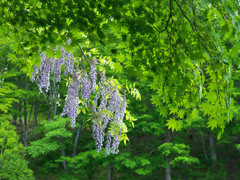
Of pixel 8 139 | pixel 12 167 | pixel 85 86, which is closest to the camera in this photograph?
pixel 85 86

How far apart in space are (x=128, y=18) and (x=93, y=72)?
2762 mm

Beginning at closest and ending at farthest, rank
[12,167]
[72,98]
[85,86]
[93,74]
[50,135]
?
[93,74] → [85,86] → [72,98] → [12,167] → [50,135]

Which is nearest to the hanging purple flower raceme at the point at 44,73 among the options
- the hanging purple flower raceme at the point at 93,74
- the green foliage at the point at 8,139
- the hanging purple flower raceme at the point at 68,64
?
the hanging purple flower raceme at the point at 68,64

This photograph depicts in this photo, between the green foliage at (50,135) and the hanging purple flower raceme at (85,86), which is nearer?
the hanging purple flower raceme at (85,86)

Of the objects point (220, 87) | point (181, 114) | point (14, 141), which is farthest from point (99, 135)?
point (14, 141)

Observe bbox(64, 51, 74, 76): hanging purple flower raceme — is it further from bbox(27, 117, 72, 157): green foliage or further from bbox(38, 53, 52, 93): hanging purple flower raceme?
bbox(27, 117, 72, 157): green foliage

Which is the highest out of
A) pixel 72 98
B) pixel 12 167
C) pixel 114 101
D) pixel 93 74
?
pixel 93 74

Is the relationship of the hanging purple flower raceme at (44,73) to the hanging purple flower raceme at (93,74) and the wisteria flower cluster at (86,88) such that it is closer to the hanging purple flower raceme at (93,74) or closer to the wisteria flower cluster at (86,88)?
the wisteria flower cluster at (86,88)

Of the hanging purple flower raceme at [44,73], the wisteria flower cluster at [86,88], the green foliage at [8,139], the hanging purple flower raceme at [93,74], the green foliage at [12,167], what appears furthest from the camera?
the green foliage at [8,139]

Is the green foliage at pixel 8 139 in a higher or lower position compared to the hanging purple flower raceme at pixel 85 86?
lower

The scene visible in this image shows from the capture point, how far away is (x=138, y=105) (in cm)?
1441

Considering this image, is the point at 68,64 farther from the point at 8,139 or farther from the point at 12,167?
the point at 8,139

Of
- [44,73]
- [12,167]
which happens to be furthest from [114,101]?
[12,167]

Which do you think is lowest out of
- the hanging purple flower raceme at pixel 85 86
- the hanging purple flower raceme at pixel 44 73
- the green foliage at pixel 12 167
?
the green foliage at pixel 12 167
